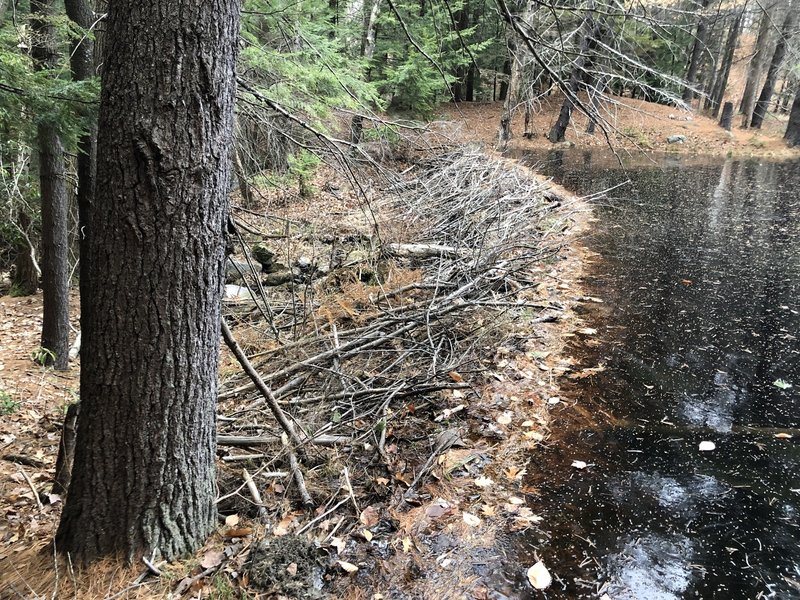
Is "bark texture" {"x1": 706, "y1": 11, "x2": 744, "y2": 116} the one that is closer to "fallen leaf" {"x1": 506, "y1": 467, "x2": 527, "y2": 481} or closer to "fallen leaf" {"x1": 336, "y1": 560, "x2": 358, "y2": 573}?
"fallen leaf" {"x1": 506, "y1": 467, "x2": 527, "y2": 481}

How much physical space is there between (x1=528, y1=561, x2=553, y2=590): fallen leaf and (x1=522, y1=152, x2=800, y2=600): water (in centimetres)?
6

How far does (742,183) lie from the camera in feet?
49.6

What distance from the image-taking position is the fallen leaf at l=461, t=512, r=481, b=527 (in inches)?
124

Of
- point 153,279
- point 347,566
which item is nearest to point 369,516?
point 347,566

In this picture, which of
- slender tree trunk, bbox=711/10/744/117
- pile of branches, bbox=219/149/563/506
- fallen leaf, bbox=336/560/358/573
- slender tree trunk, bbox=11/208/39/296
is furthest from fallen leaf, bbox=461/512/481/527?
slender tree trunk, bbox=711/10/744/117

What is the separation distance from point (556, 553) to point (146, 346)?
2508 mm

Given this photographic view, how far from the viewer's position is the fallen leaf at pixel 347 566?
2795 mm

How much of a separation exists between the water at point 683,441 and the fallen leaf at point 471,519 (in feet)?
0.99

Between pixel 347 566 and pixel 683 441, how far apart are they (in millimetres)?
2767

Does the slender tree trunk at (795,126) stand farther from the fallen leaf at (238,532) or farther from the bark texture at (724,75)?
the fallen leaf at (238,532)

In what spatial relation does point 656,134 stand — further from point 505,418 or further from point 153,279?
point 153,279

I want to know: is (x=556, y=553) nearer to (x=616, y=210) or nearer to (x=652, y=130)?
(x=616, y=210)

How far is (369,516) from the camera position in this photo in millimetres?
3182

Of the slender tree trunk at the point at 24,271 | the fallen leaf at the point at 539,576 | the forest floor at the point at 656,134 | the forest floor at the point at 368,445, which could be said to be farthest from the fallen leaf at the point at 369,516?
the forest floor at the point at 656,134
